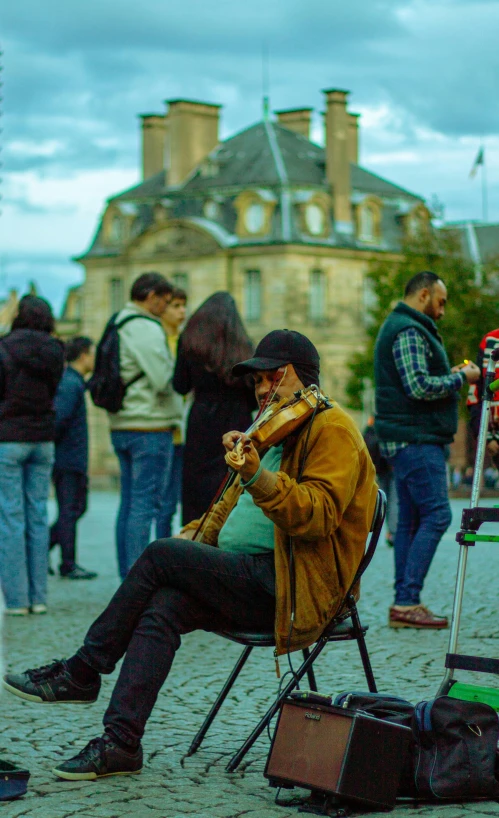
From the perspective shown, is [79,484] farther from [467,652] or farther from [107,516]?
[107,516]


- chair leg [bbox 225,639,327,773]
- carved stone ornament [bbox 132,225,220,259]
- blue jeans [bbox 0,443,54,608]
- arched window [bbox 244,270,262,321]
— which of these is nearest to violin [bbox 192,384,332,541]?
chair leg [bbox 225,639,327,773]

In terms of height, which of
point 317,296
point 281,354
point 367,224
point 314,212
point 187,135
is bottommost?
point 281,354

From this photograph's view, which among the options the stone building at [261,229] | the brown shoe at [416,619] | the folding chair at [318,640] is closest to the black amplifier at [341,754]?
the folding chair at [318,640]

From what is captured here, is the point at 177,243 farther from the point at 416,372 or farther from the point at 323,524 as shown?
the point at 323,524

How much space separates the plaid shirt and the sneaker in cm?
434

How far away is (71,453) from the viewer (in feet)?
42.9

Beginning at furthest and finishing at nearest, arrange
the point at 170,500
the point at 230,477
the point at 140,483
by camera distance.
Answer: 1. the point at 170,500
2. the point at 140,483
3. the point at 230,477

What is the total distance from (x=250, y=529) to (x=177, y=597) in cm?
42

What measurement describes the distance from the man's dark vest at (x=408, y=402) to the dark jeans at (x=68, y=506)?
4.31 meters

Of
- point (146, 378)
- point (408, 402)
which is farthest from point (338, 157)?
point (408, 402)

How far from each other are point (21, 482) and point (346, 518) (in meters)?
5.27

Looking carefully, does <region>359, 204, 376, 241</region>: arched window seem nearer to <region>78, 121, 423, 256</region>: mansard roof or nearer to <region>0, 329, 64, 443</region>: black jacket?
<region>78, 121, 423, 256</region>: mansard roof

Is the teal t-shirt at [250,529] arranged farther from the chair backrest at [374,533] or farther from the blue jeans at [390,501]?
the blue jeans at [390,501]

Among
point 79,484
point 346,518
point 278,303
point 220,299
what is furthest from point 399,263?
point 346,518
